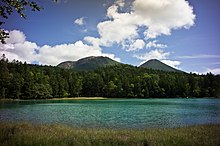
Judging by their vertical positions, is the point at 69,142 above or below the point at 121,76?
below

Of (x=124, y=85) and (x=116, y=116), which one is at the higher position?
(x=124, y=85)

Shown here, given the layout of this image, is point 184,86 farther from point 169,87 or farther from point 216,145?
point 216,145

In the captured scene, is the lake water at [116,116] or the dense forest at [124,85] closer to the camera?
the lake water at [116,116]

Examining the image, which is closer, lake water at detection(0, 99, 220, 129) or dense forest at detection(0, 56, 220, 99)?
lake water at detection(0, 99, 220, 129)

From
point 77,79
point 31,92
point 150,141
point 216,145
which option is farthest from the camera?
point 77,79

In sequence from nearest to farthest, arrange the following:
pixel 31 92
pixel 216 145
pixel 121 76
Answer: pixel 216 145 < pixel 31 92 < pixel 121 76

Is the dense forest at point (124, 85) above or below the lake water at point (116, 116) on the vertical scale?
above

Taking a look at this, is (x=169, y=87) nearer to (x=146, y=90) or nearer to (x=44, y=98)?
(x=146, y=90)

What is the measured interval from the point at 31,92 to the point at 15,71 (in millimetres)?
16585

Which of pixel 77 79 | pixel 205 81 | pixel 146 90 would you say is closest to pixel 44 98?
pixel 77 79

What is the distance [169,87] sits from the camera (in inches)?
6860

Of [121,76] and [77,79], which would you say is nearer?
[77,79]

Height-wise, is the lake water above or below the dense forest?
below

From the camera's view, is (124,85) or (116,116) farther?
(124,85)
